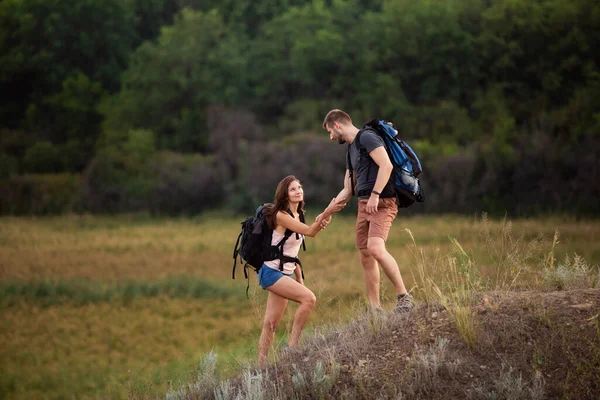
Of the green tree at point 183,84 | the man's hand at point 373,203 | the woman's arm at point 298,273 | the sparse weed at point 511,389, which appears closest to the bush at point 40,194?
the green tree at point 183,84

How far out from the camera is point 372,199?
7805 millimetres

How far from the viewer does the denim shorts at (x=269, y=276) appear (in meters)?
7.75

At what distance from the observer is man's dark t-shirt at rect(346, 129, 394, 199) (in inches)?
314

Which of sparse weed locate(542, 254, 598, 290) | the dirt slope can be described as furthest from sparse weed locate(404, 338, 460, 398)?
sparse weed locate(542, 254, 598, 290)

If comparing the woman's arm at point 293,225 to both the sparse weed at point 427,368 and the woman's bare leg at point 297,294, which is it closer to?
the woman's bare leg at point 297,294

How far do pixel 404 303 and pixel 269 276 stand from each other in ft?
4.28

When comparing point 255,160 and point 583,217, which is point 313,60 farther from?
point 583,217

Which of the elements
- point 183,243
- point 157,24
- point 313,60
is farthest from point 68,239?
point 157,24

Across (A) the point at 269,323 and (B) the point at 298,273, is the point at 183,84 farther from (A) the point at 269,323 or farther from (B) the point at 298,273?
(A) the point at 269,323

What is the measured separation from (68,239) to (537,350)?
2776 cm

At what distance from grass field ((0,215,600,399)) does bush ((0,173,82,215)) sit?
873cm

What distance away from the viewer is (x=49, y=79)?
58.2 m

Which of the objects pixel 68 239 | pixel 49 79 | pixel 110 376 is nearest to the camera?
pixel 110 376

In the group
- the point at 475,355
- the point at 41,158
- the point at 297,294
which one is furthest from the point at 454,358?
the point at 41,158
